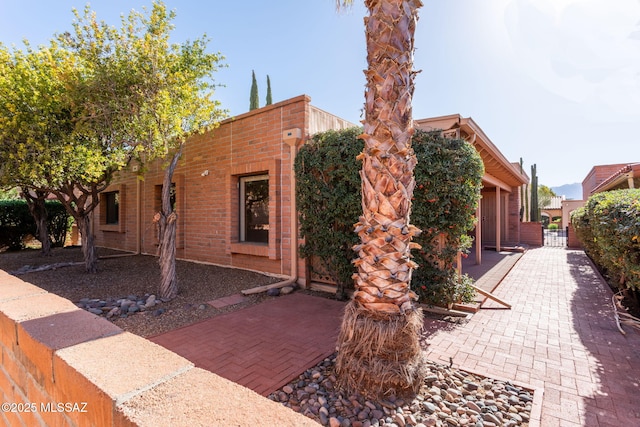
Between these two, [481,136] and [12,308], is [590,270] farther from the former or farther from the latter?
[12,308]

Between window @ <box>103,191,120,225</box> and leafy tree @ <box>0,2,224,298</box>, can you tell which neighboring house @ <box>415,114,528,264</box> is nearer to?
leafy tree @ <box>0,2,224,298</box>

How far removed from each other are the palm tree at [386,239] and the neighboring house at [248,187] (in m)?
2.64

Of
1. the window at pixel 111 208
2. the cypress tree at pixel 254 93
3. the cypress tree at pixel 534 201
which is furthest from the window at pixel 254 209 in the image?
the cypress tree at pixel 534 201

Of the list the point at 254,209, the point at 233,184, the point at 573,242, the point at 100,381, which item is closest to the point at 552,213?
the point at 573,242

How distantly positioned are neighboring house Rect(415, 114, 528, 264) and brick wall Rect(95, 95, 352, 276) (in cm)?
300

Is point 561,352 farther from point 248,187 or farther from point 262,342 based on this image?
point 248,187

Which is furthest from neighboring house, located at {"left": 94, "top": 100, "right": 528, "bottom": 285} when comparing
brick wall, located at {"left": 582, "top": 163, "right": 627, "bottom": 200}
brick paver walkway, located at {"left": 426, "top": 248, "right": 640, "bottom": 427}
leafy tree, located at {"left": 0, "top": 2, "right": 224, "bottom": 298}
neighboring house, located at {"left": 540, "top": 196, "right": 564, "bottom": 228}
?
neighboring house, located at {"left": 540, "top": 196, "right": 564, "bottom": 228}

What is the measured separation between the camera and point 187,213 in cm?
944

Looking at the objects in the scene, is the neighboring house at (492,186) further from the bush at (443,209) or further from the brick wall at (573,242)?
the brick wall at (573,242)

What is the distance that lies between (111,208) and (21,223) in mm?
3574

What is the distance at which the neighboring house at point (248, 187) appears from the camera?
267 inches

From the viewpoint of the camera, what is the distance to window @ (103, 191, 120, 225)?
537 inches

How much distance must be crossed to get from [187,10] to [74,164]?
4391 millimetres

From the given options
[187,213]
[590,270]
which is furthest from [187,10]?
[590,270]
